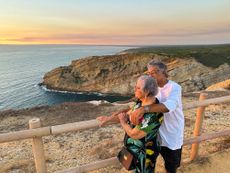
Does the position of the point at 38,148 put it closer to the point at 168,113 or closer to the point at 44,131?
the point at 44,131

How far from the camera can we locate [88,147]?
838 centimetres

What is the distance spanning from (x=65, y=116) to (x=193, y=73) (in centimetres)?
3266

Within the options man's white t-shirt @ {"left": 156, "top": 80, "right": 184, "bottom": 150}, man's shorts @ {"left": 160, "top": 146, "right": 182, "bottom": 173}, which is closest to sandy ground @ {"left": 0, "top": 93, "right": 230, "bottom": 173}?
man's shorts @ {"left": 160, "top": 146, "right": 182, "bottom": 173}

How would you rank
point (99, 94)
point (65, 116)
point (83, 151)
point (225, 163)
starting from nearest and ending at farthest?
point (225, 163) < point (83, 151) < point (65, 116) < point (99, 94)

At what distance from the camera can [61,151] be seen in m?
8.17

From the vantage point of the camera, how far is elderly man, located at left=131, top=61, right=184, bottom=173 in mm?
2777

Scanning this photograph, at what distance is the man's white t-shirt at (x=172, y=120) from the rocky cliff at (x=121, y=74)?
38.5 metres

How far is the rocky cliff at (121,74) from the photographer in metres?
41.4

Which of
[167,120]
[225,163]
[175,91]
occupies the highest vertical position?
[175,91]

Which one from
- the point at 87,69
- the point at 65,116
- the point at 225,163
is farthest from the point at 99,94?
the point at 225,163

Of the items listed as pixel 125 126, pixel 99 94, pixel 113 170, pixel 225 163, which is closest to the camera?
pixel 125 126

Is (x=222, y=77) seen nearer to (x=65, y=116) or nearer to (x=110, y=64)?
(x=110, y=64)

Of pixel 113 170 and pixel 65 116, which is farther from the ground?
pixel 113 170

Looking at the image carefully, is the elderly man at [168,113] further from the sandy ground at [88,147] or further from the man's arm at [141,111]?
the sandy ground at [88,147]
